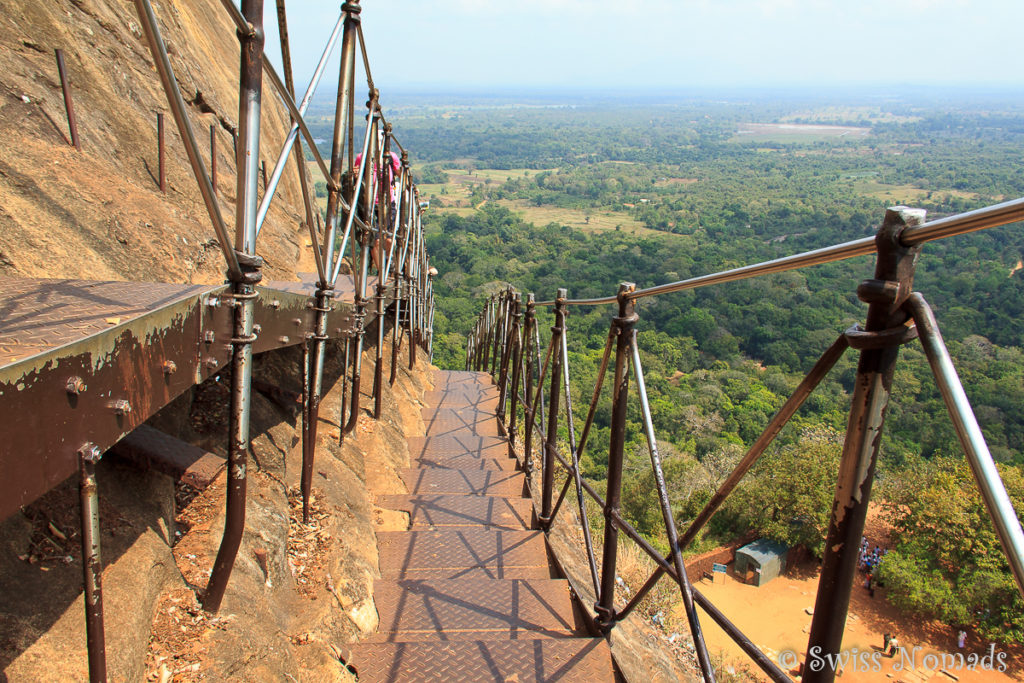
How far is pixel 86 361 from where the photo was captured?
1.61 meters

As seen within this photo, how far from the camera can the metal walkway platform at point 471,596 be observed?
10.0 ft

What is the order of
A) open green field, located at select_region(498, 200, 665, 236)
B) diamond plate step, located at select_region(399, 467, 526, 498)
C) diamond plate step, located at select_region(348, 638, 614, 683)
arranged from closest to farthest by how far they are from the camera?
diamond plate step, located at select_region(348, 638, 614, 683) < diamond plate step, located at select_region(399, 467, 526, 498) < open green field, located at select_region(498, 200, 665, 236)

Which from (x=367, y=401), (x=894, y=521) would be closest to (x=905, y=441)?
(x=894, y=521)

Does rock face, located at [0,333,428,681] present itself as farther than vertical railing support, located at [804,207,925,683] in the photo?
Yes

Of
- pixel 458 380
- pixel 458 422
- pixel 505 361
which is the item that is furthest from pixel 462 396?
pixel 505 361

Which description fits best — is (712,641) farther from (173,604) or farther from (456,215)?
(456,215)

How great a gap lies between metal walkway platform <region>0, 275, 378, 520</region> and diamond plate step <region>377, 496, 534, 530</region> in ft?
9.41

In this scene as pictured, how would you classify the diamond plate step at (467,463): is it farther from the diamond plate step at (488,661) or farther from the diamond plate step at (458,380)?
the diamond plate step at (458,380)

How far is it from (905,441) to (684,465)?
1504cm

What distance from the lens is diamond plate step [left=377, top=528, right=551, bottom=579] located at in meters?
4.26

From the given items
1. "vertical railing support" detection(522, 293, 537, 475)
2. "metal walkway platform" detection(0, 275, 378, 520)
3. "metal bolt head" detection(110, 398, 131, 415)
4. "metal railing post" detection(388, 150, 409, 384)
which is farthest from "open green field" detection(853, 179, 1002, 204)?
"metal bolt head" detection(110, 398, 131, 415)

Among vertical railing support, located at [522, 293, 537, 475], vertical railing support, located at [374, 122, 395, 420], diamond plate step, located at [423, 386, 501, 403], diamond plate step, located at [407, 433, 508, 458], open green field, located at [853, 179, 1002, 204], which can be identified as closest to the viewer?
vertical railing support, located at [522, 293, 537, 475]

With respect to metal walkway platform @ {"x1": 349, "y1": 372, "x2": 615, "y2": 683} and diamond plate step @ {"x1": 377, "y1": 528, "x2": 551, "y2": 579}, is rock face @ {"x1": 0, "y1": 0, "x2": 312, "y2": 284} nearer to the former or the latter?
diamond plate step @ {"x1": 377, "y1": 528, "x2": 551, "y2": 579}

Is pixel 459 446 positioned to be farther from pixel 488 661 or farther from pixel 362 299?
pixel 488 661
